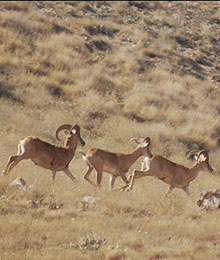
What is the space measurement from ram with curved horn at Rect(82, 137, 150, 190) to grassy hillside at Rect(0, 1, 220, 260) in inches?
15.9

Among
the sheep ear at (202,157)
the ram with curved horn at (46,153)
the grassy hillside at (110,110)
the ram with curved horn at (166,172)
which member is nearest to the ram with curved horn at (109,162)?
the ram with curved horn at (166,172)

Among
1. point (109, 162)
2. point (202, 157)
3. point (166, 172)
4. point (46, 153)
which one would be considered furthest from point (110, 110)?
point (46, 153)

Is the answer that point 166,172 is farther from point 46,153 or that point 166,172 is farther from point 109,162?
point 46,153

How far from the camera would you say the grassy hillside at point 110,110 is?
948 cm

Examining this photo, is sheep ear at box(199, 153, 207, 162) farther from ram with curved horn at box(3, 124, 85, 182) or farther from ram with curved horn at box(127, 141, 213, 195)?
ram with curved horn at box(3, 124, 85, 182)

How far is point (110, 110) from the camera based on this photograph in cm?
2289

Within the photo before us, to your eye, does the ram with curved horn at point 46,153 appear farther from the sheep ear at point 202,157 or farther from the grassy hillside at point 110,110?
the sheep ear at point 202,157

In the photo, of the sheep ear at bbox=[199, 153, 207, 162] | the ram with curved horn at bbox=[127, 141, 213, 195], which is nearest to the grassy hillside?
the ram with curved horn at bbox=[127, 141, 213, 195]

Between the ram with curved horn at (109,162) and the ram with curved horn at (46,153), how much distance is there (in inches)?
21.2

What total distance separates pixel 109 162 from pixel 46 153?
1.66 m

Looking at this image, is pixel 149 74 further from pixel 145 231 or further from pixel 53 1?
pixel 145 231

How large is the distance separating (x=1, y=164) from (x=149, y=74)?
15.5 meters

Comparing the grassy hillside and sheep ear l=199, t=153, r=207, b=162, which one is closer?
the grassy hillside

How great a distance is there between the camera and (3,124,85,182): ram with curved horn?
12484 mm
